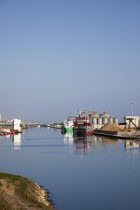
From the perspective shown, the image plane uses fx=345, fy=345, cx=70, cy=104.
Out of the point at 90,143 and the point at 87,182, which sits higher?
the point at 90,143

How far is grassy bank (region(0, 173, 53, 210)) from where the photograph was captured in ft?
42.2

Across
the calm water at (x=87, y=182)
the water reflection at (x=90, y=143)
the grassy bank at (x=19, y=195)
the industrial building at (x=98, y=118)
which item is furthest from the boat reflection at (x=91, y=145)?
the industrial building at (x=98, y=118)

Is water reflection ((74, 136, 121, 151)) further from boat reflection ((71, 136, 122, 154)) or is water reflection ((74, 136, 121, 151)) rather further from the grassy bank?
the grassy bank

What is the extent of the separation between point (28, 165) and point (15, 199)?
17.4 m

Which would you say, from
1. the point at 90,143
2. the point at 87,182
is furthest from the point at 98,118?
the point at 87,182

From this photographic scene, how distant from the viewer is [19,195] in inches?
590

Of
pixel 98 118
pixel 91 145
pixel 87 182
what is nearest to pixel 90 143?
pixel 91 145

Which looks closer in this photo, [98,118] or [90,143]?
[90,143]

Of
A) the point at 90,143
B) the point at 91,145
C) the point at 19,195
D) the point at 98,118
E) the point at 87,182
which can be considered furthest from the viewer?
the point at 98,118

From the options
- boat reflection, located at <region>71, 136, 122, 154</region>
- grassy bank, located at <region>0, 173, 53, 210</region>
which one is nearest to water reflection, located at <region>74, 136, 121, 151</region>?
boat reflection, located at <region>71, 136, 122, 154</region>

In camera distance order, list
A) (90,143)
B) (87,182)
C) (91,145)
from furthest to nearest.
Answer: (90,143), (91,145), (87,182)

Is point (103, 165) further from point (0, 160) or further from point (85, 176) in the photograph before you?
point (0, 160)

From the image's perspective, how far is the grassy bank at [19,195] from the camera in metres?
12.9

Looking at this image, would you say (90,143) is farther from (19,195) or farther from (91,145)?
(19,195)
